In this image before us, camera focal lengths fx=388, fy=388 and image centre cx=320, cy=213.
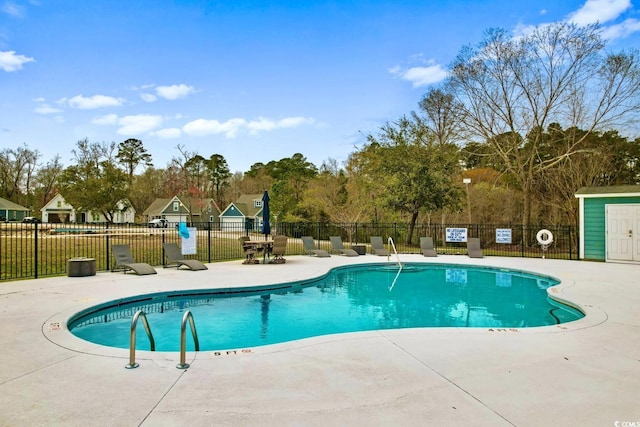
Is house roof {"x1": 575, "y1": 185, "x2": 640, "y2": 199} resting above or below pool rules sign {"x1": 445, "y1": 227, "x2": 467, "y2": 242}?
above

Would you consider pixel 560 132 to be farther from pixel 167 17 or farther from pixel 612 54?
pixel 167 17

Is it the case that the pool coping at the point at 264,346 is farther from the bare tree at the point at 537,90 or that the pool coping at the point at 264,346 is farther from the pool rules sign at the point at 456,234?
the bare tree at the point at 537,90

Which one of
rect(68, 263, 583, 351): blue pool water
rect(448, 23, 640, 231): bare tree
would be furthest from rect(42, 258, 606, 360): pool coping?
rect(448, 23, 640, 231): bare tree

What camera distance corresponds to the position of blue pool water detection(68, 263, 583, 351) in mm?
6457

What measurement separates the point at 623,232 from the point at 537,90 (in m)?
11.6

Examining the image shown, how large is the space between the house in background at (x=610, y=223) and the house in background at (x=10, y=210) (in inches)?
1955

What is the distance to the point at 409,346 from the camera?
4.91 meters

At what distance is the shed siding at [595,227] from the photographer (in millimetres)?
14568

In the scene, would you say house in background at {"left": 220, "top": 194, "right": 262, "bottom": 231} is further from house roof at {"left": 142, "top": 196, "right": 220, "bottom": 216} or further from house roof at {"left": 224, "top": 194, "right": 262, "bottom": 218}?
house roof at {"left": 142, "top": 196, "right": 220, "bottom": 216}

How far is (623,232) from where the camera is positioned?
46.0 ft

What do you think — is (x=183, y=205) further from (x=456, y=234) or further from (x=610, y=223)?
(x=610, y=223)

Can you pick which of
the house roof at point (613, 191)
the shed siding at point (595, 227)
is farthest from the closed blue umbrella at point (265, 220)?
the shed siding at point (595, 227)

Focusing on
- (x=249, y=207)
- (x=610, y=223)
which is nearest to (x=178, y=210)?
(x=249, y=207)

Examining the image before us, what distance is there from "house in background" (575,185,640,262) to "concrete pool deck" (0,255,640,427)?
977cm
